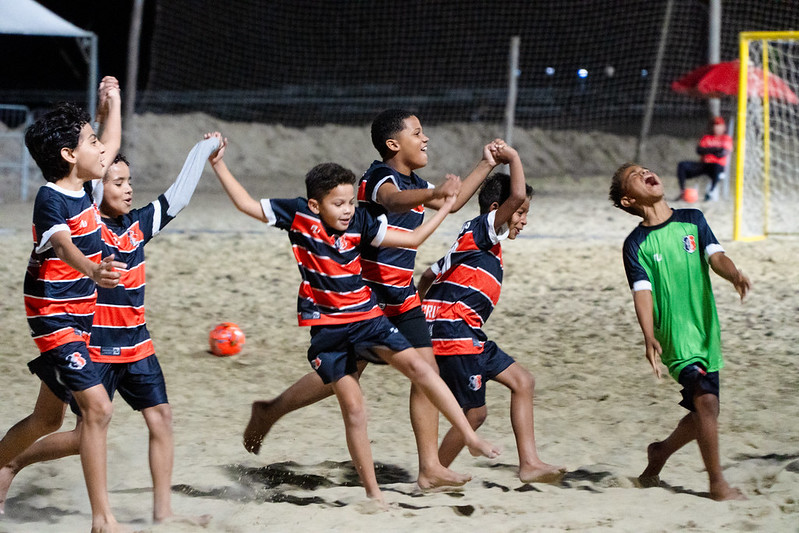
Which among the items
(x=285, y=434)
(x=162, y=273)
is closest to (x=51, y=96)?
(x=162, y=273)

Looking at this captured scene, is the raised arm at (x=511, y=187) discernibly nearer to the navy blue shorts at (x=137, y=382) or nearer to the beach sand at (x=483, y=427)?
the beach sand at (x=483, y=427)

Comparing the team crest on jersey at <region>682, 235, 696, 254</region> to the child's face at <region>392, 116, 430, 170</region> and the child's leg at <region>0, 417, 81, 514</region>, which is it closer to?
the child's face at <region>392, 116, 430, 170</region>

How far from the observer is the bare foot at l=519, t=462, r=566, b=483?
3924mm

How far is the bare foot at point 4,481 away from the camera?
3738 millimetres

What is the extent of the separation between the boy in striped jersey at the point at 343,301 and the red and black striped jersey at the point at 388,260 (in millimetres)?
195

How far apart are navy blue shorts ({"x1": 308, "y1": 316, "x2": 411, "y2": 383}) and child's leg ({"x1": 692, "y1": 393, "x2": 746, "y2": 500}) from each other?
120 cm

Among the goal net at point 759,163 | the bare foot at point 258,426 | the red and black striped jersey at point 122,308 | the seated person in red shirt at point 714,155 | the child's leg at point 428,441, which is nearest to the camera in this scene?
the red and black striped jersey at point 122,308

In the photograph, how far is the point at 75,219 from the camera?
10.8 feet

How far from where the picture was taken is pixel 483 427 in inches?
194

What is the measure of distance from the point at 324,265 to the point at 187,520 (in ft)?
3.54

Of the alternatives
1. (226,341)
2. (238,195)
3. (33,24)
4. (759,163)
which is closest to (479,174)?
(238,195)

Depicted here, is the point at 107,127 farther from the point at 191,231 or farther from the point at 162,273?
the point at 191,231

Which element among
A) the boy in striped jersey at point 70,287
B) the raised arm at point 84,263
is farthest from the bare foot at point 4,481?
the raised arm at point 84,263

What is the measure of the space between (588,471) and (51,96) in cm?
2230
